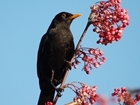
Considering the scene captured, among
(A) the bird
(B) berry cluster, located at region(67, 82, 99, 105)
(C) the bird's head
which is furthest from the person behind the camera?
(C) the bird's head

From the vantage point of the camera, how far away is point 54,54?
20.4 ft

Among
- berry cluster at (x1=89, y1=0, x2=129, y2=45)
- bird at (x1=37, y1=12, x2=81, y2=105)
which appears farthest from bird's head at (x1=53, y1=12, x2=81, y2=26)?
berry cluster at (x1=89, y1=0, x2=129, y2=45)

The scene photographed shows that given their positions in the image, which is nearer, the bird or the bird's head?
the bird

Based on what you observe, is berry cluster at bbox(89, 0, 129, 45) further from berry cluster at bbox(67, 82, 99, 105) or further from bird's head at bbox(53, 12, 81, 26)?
bird's head at bbox(53, 12, 81, 26)

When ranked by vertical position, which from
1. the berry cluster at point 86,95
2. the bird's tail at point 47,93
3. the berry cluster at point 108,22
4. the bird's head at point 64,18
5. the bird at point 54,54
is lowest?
the berry cluster at point 86,95

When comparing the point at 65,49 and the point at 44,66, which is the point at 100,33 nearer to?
the point at 65,49

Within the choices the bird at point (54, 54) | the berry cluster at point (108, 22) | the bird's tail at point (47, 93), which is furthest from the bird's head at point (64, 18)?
the berry cluster at point (108, 22)

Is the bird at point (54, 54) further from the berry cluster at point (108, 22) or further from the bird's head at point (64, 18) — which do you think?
the berry cluster at point (108, 22)

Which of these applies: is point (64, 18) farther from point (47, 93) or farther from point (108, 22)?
point (108, 22)

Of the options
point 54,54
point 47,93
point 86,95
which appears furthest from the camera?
point 47,93

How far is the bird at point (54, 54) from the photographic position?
19.9ft

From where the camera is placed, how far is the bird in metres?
6.07

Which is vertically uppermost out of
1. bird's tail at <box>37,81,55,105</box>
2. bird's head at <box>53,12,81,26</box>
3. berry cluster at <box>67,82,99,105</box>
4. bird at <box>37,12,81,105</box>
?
bird's head at <box>53,12,81,26</box>

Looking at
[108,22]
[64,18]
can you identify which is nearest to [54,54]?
[64,18]
